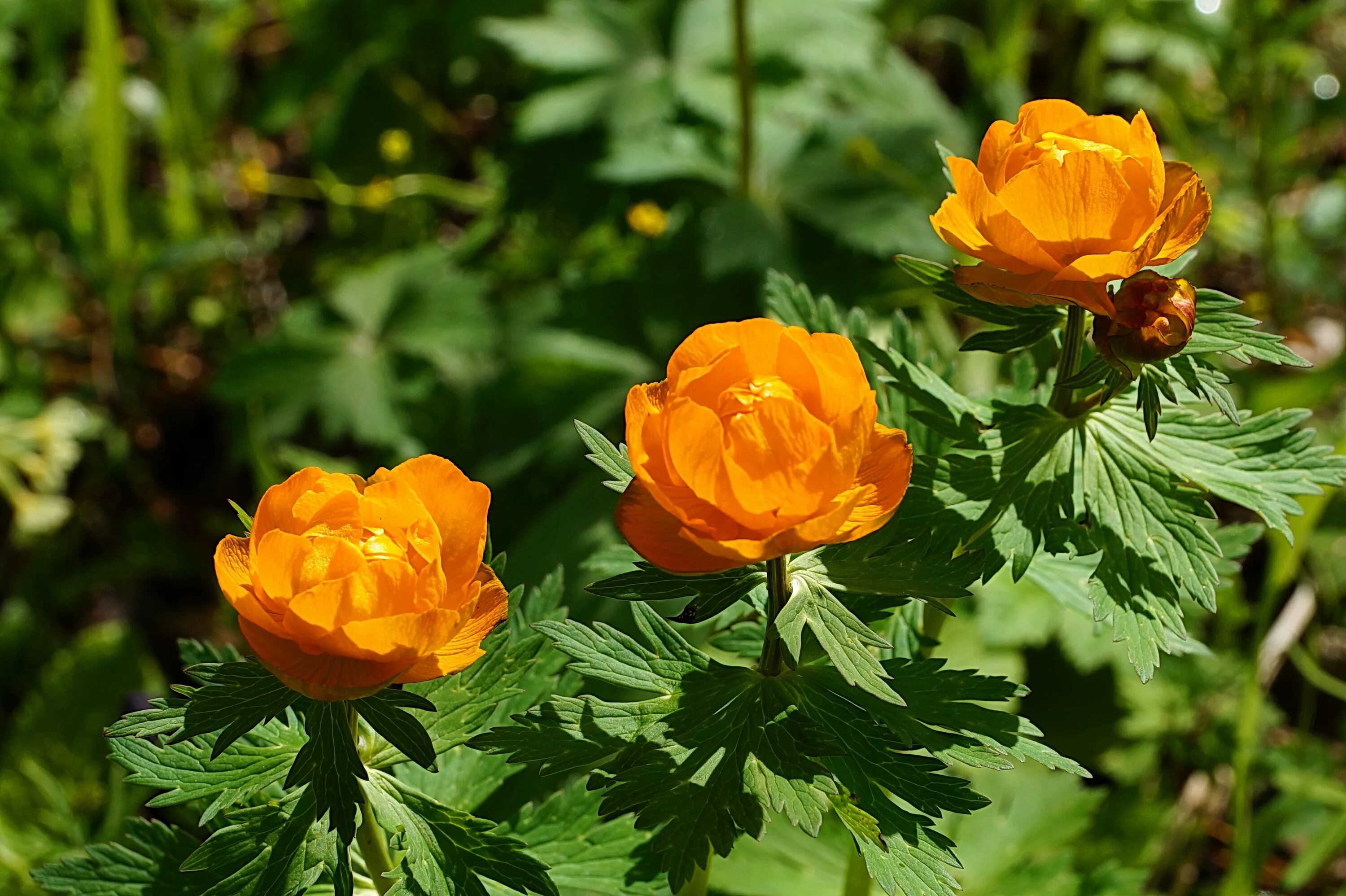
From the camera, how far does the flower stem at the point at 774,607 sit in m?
0.90

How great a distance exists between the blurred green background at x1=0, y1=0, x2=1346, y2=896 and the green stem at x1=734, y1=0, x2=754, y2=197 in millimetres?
46

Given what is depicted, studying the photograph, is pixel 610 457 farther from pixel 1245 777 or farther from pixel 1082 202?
pixel 1245 777

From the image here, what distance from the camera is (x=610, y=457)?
905 mm

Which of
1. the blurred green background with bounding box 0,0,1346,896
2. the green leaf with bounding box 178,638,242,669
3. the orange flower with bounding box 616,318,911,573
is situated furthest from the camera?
the blurred green background with bounding box 0,0,1346,896

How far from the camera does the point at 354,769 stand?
0.86 metres

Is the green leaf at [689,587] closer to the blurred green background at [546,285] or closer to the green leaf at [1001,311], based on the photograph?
the green leaf at [1001,311]

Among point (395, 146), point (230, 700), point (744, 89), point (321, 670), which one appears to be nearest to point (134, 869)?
point (230, 700)

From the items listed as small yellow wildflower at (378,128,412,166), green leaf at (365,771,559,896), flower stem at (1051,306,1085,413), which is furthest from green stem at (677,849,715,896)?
small yellow wildflower at (378,128,412,166)

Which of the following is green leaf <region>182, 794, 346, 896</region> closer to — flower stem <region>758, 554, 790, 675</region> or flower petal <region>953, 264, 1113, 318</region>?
flower stem <region>758, 554, 790, 675</region>

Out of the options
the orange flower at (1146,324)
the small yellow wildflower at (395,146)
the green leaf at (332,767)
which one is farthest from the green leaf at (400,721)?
the small yellow wildflower at (395,146)

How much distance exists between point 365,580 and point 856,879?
789 millimetres

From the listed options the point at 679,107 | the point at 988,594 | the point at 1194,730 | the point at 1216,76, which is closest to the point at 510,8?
the point at 679,107

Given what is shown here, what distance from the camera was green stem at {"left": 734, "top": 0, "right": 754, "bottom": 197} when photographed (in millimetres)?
2295

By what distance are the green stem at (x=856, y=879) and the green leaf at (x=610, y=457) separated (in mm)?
626
